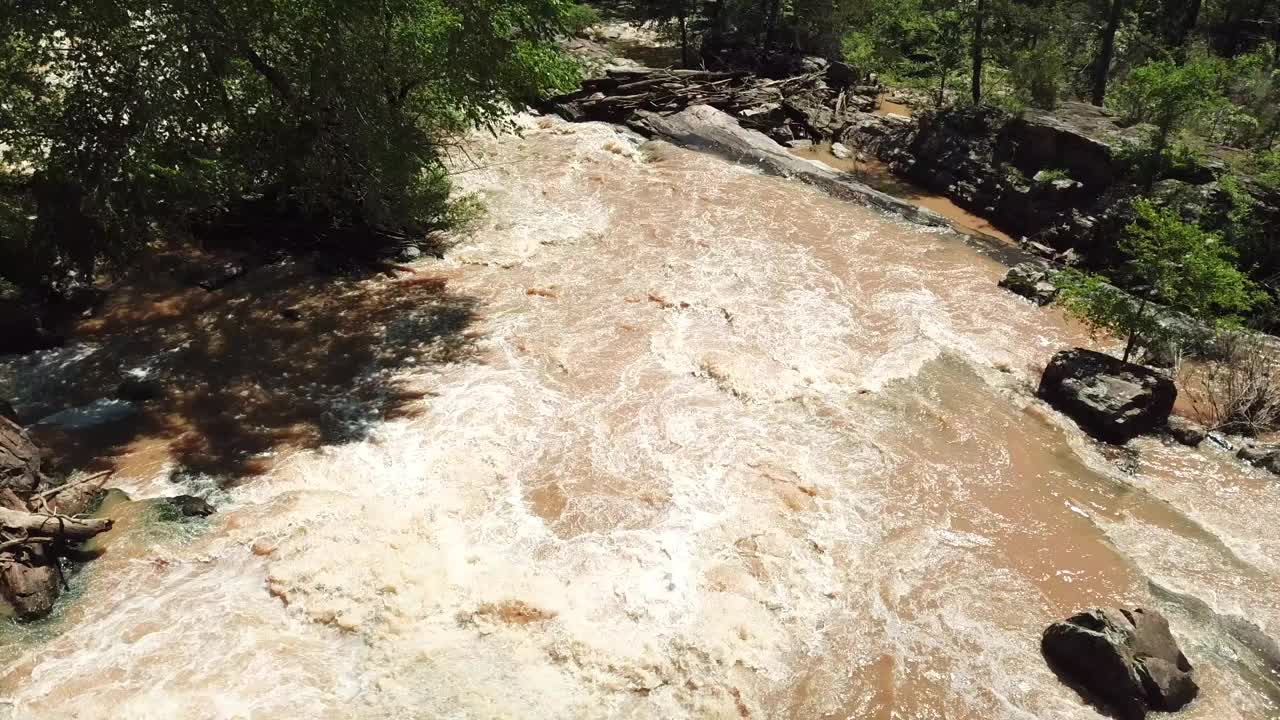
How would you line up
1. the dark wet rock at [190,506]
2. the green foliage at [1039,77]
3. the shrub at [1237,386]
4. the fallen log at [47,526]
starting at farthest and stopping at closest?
the green foliage at [1039,77] → the shrub at [1237,386] → the dark wet rock at [190,506] → the fallen log at [47,526]

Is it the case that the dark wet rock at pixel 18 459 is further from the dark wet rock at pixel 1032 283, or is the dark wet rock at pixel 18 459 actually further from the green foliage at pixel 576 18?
the dark wet rock at pixel 1032 283

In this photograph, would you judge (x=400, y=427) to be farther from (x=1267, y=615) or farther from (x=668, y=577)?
(x=1267, y=615)

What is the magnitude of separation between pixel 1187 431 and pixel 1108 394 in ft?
3.79

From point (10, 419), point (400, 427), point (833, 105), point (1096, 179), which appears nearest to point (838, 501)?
point (400, 427)

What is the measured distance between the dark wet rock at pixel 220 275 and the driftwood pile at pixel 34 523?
14.9 ft

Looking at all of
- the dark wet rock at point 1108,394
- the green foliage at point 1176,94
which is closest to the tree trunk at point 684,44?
the green foliage at point 1176,94

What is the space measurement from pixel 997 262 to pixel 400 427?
1282 cm

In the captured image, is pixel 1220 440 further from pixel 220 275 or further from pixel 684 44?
pixel 684 44

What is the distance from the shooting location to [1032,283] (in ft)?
48.6

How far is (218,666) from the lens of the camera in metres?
6.75

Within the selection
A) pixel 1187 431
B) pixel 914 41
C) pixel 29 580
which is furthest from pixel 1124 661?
pixel 914 41

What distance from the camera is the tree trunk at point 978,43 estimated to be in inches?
890

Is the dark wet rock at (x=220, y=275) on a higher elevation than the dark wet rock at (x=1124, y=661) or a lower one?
higher

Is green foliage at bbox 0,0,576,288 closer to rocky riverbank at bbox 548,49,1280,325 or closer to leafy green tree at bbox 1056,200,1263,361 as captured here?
leafy green tree at bbox 1056,200,1263,361
